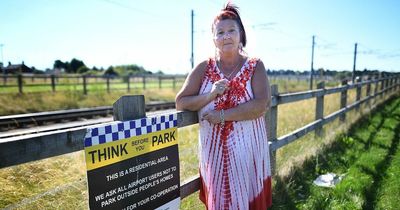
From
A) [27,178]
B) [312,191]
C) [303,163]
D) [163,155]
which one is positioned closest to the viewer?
[163,155]

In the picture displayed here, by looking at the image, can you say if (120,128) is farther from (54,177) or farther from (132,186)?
(54,177)

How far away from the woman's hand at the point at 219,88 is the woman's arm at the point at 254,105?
0.44 ft

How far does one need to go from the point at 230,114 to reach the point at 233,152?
0.31 m

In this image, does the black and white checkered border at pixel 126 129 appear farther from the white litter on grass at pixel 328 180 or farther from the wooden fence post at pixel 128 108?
the white litter on grass at pixel 328 180

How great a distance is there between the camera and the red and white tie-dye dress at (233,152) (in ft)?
8.13

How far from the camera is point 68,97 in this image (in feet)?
57.3

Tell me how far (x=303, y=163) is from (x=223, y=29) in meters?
3.35

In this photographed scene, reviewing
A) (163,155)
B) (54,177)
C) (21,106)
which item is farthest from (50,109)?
(163,155)

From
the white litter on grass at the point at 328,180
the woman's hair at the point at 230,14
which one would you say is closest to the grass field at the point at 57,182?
the white litter on grass at the point at 328,180

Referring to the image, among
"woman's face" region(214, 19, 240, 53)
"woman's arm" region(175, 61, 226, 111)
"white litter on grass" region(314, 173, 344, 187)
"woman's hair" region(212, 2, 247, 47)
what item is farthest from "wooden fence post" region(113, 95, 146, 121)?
"white litter on grass" region(314, 173, 344, 187)

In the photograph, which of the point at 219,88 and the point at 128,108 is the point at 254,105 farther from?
the point at 128,108

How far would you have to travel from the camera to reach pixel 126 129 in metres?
2.06

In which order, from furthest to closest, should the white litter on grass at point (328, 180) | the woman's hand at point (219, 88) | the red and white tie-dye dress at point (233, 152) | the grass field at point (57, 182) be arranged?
the white litter on grass at point (328, 180), the grass field at point (57, 182), the red and white tie-dye dress at point (233, 152), the woman's hand at point (219, 88)

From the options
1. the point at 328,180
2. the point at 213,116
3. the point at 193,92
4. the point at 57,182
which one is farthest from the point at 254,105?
the point at 328,180
